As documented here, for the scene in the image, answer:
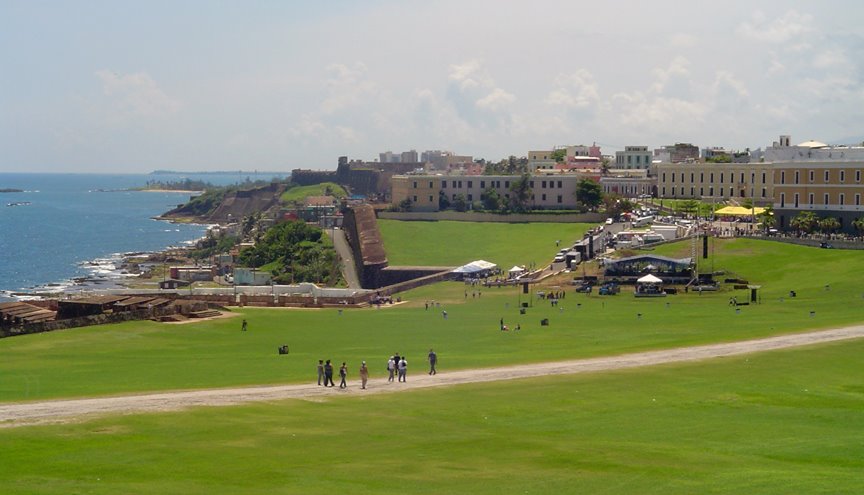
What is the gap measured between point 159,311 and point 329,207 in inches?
3206

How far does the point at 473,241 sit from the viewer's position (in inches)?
4011

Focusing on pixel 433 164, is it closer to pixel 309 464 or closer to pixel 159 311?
pixel 159 311

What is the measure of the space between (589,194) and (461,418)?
8699 cm

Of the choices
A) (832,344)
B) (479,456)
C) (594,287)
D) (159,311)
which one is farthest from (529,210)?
(479,456)

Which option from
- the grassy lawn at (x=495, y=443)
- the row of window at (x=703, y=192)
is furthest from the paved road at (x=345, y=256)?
the grassy lawn at (x=495, y=443)

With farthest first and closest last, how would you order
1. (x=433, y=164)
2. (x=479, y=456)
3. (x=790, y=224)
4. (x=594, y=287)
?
(x=433, y=164)
(x=790, y=224)
(x=594, y=287)
(x=479, y=456)

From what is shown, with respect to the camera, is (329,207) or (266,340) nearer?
(266,340)

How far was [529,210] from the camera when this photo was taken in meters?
117

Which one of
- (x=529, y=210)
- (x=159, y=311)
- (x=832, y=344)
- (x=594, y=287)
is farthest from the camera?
(x=529, y=210)

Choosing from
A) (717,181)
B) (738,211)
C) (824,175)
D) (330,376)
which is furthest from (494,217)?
(330,376)

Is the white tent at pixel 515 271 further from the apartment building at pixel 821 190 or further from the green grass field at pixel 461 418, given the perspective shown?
the green grass field at pixel 461 418

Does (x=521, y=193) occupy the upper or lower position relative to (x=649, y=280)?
upper

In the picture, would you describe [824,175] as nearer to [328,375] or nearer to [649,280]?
[649,280]

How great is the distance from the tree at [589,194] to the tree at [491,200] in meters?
8.19
